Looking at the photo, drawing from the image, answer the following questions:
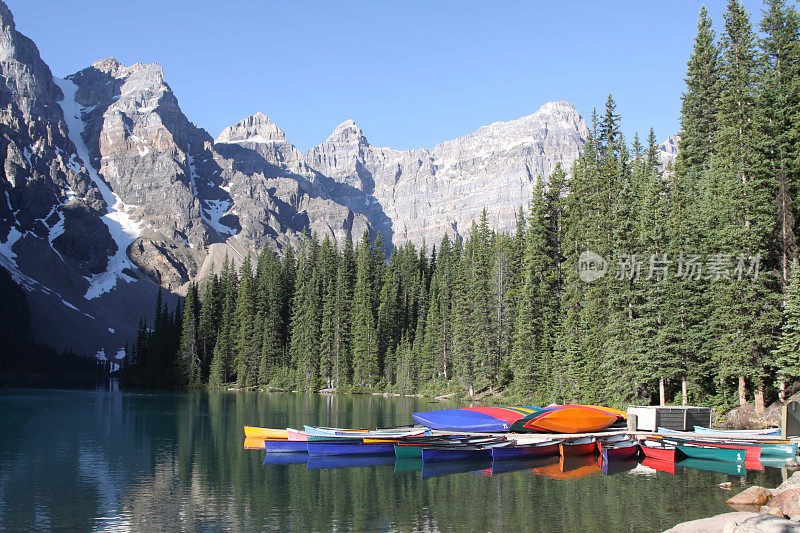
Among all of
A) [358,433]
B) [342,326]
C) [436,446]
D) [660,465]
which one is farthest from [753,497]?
[342,326]

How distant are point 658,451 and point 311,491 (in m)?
17.4

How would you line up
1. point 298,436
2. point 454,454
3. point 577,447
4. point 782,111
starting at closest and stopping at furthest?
point 454,454, point 577,447, point 298,436, point 782,111

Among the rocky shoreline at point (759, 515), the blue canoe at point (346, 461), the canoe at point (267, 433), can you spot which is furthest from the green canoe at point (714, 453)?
the canoe at point (267, 433)

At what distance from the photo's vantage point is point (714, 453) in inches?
1235

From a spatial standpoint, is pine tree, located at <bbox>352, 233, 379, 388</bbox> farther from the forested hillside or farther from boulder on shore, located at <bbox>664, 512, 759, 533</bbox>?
boulder on shore, located at <bbox>664, 512, 759, 533</bbox>

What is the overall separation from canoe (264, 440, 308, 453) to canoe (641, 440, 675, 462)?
695 inches

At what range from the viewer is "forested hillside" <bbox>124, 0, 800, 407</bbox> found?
39.2 meters

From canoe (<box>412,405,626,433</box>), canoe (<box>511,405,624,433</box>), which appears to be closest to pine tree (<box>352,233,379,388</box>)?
canoe (<box>412,405,626,433</box>)

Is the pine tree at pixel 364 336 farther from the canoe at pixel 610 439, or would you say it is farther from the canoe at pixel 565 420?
the canoe at pixel 610 439

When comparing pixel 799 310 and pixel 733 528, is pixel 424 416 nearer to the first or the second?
pixel 799 310

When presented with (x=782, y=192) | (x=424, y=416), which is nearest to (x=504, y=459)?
(x=424, y=416)

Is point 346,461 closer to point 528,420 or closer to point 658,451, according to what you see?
point 528,420

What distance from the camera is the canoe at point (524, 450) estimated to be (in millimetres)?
32250

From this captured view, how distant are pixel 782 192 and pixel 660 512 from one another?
26.1m
